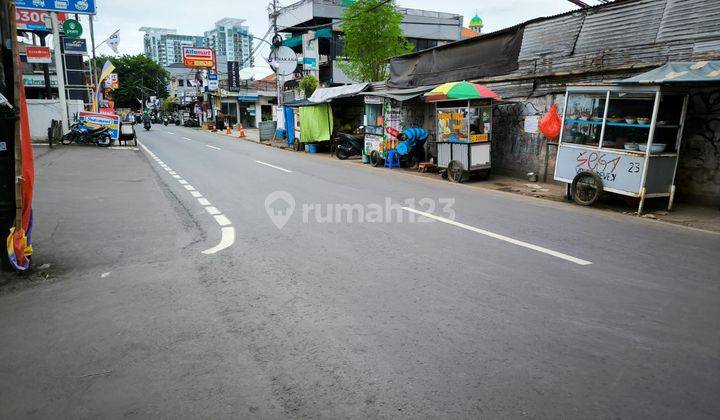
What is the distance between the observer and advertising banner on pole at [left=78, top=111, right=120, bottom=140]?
914 inches

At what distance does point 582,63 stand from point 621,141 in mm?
3271

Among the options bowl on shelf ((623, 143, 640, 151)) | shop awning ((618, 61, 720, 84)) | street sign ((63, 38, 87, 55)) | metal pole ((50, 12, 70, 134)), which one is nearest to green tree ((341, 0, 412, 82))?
metal pole ((50, 12, 70, 134))

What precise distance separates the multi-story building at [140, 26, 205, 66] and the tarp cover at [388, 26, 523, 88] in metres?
106

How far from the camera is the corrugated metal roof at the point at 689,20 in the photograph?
8998mm

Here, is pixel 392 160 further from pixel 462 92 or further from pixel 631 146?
pixel 631 146

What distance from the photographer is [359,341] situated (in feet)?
11.6

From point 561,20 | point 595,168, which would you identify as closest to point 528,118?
point 561,20

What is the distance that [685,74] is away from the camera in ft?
26.2

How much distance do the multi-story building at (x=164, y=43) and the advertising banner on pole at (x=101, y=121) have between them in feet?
318

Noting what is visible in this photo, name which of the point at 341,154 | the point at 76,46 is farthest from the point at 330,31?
the point at 341,154

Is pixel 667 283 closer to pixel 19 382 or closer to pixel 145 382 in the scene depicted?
pixel 145 382

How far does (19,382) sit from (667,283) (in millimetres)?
5788

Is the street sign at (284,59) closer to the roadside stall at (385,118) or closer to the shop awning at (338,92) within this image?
the shop awning at (338,92)

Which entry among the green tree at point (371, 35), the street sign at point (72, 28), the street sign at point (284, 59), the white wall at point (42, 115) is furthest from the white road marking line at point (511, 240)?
the street sign at point (72, 28)
